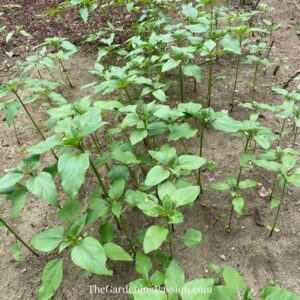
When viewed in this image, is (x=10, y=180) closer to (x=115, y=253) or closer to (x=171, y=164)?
(x=115, y=253)

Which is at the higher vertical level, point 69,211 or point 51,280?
point 69,211

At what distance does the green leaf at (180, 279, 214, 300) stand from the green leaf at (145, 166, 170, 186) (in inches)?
20.6

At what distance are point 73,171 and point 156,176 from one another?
429 mm

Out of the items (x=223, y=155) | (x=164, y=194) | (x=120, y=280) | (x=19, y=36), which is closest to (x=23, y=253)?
(x=120, y=280)

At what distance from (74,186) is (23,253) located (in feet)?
3.35

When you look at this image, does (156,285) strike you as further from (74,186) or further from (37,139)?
(37,139)

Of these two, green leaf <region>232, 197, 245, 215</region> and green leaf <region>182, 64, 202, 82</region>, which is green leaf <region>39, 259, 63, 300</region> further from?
green leaf <region>182, 64, 202, 82</region>

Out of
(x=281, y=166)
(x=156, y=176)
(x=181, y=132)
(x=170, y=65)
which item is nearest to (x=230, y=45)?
(x=170, y=65)

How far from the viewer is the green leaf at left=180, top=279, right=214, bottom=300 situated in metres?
1.33

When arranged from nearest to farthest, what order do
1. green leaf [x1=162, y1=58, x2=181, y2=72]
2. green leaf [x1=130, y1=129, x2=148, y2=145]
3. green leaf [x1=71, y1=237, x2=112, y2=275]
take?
green leaf [x1=71, y1=237, x2=112, y2=275], green leaf [x1=130, y1=129, x2=148, y2=145], green leaf [x1=162, y1=58, x2=181, y2=72]

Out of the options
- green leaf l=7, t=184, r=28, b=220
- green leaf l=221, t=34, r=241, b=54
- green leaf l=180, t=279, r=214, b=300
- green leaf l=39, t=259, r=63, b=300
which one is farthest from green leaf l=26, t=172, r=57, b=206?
green leaf l=221, t=34, r=241, b=54

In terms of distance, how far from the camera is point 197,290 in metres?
1.36

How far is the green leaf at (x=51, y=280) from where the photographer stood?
5.38ft

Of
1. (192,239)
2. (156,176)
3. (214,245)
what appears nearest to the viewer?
(156,176)
